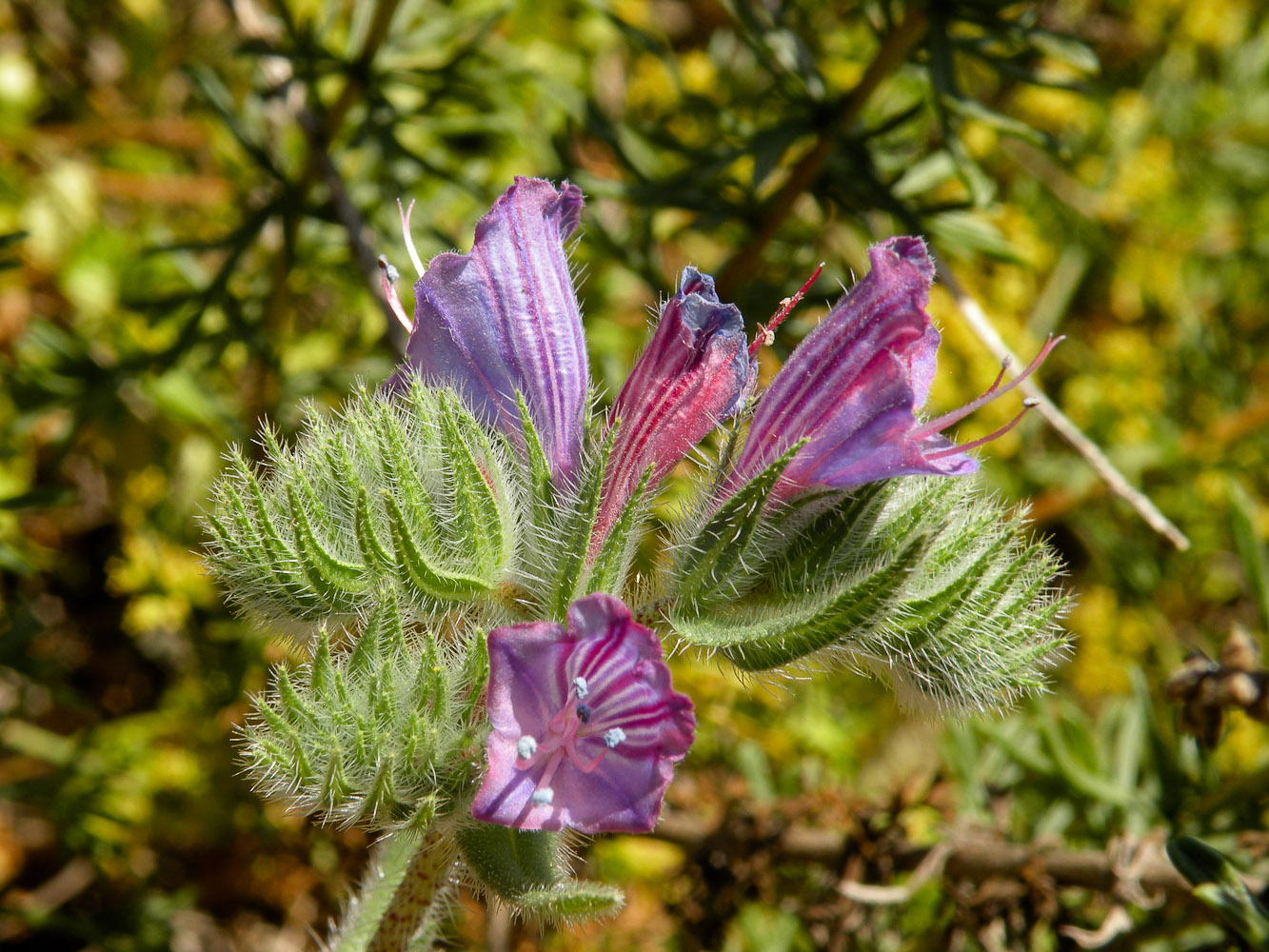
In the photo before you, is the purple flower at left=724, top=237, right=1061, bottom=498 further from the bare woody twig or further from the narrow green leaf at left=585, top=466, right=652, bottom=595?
the bare woody twig

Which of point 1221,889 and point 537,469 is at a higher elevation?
point 537,469

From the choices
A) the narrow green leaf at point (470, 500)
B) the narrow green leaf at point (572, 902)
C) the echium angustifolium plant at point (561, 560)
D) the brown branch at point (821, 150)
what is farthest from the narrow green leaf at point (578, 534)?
the brown branch at point (821, 150)

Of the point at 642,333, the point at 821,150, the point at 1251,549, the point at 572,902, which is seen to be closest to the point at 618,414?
the point at 572,902

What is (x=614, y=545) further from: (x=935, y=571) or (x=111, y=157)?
(x=111, y=157)

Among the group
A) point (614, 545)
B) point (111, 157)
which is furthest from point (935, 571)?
point (111, 157)

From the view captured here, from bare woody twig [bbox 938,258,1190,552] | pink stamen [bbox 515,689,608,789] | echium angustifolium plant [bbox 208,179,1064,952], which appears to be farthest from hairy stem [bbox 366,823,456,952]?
bare woody twig [bbox 938,258,1190,552]

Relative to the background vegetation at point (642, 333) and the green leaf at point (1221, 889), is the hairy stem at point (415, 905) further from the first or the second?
the green leaf at point (1221, 889)

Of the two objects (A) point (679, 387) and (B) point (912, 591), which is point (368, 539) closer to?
(A) point (679, 387)
